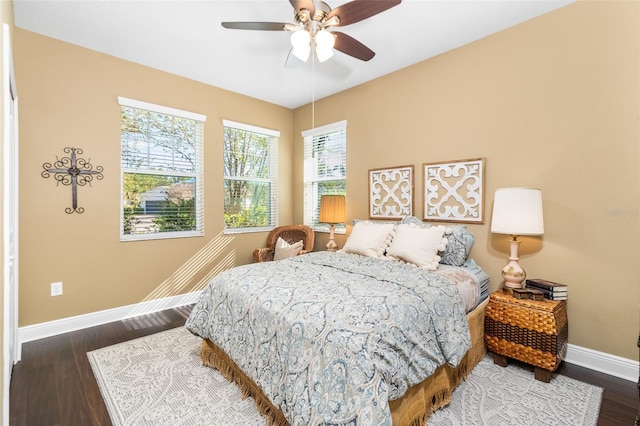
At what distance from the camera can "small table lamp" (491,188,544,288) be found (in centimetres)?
227

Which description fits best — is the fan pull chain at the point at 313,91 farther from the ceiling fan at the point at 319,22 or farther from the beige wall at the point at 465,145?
the ceiling fan at the point at 319,22

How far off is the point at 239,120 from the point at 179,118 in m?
0.81

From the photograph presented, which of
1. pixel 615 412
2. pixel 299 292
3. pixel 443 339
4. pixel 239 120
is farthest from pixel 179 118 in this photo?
pixel 615 412

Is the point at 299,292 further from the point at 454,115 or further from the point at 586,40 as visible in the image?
the point at 586,40

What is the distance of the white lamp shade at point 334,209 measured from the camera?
372 centimetres

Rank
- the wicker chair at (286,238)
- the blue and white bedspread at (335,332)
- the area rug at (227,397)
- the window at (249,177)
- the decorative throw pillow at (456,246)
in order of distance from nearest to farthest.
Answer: the blue and white bedspread at (335,332)
the area rug at (227,397)
the decorative throw pillow at (456,246)
the wicker chair at (286,238)
the window at (249,177)

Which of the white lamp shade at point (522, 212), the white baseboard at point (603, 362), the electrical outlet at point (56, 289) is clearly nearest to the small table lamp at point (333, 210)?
the white lamp shade at point (522, 212)

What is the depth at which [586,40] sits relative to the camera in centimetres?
226

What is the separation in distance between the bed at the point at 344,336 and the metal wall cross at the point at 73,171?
1860mm

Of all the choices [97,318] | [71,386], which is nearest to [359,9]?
[71,386]

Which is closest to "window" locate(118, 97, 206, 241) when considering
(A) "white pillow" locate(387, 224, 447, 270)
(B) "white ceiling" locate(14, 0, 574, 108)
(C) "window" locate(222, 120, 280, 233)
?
(C) "window" locate(222, 120, 280, 233)

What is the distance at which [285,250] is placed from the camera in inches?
154

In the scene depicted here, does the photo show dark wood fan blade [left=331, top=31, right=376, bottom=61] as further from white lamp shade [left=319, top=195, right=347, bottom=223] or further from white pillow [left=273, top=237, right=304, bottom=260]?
white pillow [left=273, top=237, right=304, bottom=260]

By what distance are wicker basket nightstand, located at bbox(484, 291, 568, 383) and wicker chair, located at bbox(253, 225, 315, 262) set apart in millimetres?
2373
